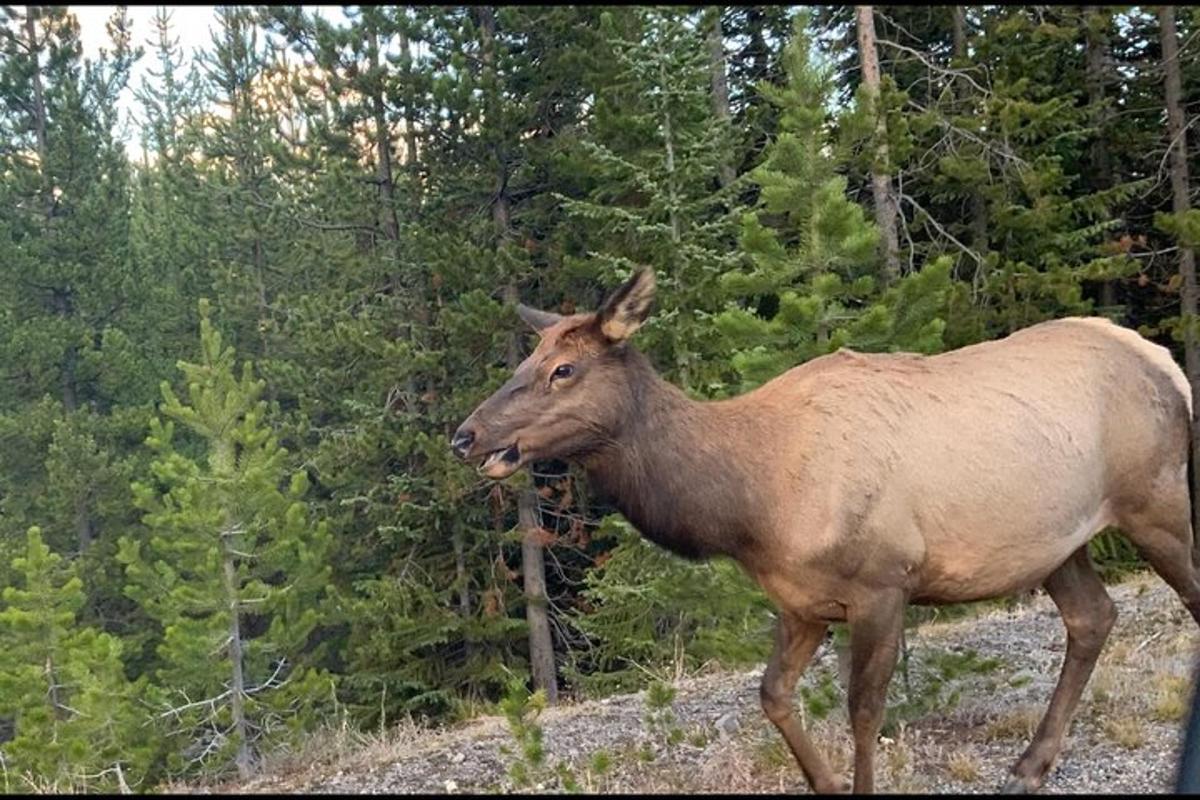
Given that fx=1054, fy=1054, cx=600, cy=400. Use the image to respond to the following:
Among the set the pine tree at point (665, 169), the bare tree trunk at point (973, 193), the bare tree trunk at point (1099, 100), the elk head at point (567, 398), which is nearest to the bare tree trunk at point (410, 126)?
the pine tree at point (665, 169)

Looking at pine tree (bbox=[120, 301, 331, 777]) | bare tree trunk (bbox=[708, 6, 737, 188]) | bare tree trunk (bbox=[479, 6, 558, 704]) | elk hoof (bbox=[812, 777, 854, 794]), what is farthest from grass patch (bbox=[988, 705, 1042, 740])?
pine tree (bbox=[120, 301, 331, 777])

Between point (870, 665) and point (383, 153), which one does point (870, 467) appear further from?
point (383, 153)

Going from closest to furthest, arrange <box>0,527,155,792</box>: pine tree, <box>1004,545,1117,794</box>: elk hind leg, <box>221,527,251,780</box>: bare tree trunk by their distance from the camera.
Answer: <box>1004,545,1117,794</box>: elk hind leg, <box>0,527,155,792</box>: pine tree, <box>221,527,251,780</box>: bare tree trunk

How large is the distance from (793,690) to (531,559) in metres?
14.7

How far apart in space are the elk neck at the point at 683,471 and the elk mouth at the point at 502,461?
1.23 feet

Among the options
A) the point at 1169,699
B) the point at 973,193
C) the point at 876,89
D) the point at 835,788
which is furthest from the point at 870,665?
the point at 973,193

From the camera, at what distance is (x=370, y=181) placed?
806 inches

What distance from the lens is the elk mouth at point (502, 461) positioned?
4.71 m

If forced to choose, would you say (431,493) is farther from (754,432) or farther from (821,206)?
(754,432)

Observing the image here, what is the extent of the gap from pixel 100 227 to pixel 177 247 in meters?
4.99

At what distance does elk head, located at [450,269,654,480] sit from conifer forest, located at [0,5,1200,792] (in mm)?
4654

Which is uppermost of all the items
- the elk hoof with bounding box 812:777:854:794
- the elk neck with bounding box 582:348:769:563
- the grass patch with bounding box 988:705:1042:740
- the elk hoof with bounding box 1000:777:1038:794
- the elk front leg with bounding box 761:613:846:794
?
the elk neck with bounding box 582:348:769:563

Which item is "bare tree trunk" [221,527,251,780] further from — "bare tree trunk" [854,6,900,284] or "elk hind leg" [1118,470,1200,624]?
"elk hind leg" [1118,470,1200,624]

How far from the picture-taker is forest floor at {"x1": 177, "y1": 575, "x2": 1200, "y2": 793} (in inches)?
204
